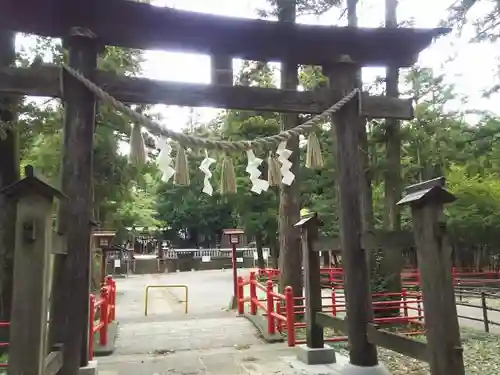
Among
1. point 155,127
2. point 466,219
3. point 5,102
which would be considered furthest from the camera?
point 466,219

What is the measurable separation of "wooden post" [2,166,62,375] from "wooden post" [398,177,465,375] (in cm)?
313

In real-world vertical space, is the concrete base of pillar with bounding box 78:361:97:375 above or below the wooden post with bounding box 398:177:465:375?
below

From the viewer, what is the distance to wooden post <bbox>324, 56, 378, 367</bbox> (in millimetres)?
5152

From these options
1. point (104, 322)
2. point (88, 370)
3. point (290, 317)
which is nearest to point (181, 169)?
point (88, 370)

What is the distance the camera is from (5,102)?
7609 mm

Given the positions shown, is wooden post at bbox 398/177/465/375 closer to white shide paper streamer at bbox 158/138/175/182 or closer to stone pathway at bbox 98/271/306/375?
white shide paper streamer at bbox 158/138/175/182

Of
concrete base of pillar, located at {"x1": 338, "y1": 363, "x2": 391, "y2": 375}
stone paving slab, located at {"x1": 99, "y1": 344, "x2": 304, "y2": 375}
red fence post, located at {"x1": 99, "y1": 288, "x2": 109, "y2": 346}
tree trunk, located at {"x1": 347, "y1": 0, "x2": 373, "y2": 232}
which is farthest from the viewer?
tree trunk, located at {"x1": 347, "y1": 0, "x2": 373, "y2": 232}

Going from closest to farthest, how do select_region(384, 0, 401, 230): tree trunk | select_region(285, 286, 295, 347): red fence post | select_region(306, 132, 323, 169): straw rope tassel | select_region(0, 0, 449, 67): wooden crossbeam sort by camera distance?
1. select_region(0, 0, 449, 67): wooden crossbeam
2. select_region(306, 132, 323, 169): straw rope tassel
3. select_region(285, 286, 295, 347): red fence post
4. select_region(384, 0, 401, 230): tree trunk

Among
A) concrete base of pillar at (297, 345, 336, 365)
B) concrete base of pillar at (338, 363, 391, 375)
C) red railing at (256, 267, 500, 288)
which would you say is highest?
red railing at (256, 267, 500, 288)

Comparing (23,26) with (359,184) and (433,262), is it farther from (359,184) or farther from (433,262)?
(433,262)

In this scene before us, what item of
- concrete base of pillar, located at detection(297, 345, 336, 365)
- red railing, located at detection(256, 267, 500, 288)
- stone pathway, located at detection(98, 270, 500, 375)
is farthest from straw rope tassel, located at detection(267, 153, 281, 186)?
red railing, located at detection(256, 267, 500, 288)

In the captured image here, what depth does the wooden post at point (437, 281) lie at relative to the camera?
3816 millimetres

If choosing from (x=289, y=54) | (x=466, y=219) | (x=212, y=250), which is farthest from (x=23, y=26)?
(x=212, y=250)

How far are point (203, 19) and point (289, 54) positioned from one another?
1234 mm
